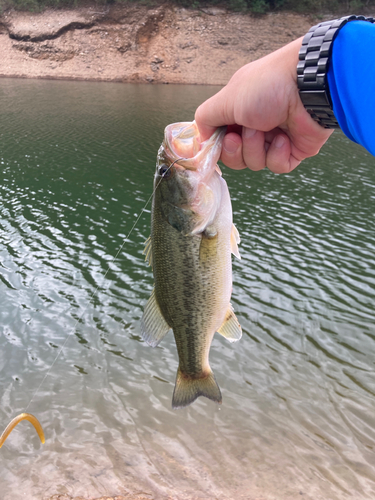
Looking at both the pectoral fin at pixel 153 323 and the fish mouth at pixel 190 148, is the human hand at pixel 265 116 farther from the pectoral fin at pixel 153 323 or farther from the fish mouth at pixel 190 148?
the pectoral fin at pixel 153 323

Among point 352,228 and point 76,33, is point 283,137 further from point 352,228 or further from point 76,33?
point 76,33

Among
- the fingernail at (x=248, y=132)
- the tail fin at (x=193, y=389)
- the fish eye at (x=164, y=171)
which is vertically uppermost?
the fingernail at (x=248, y=132)

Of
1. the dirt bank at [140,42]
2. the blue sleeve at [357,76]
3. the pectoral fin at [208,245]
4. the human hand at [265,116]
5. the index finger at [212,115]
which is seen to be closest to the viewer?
the blue sleeve at [357,76]

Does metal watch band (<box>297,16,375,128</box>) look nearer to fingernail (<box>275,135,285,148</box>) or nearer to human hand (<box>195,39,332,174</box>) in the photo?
human hand (<box>195,39,332,174</box>)

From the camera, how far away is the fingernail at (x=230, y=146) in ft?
7.79

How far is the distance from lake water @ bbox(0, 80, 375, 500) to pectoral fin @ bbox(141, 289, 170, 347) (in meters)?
3.23

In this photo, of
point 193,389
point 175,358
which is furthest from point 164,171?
point 175,358

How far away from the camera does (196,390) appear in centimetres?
274

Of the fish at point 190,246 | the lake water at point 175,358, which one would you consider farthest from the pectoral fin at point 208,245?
the lake water at point 175,358

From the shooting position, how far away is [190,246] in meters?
2.37

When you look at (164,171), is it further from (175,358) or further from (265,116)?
(175,358)

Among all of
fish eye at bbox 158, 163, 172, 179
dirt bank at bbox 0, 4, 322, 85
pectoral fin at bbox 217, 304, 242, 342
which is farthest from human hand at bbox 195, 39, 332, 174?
dirt bank at bbox 0, 4, 322, 85

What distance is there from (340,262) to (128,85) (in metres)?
38.8

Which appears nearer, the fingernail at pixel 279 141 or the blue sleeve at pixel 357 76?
the blue sleeve at pixel 357 76
